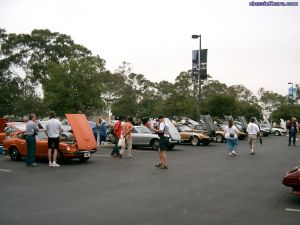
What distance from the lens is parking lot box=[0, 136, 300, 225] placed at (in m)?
6.88

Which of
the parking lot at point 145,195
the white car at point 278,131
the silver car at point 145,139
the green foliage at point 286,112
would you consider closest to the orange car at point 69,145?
the parking lot at point 145,195

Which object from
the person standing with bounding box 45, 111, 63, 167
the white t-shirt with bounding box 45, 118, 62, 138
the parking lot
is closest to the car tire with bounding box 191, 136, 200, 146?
the parking lot

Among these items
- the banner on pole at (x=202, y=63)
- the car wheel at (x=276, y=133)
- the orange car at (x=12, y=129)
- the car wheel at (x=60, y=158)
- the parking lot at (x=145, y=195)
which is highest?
the banner on pole at (x=202, y=63)

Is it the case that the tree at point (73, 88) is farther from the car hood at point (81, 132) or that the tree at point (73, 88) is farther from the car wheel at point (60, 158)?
the car wheel at point (60, 158)

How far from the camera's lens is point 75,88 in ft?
121

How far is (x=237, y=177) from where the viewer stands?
11.7 m

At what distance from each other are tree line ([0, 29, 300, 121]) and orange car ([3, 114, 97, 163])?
2025 cm

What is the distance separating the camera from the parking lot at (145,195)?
6875mm

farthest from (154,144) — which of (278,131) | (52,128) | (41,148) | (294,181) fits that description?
(278,131)

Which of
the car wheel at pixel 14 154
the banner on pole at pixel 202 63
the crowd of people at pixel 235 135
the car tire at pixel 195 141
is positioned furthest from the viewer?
the banner on pole at pixel 202 63

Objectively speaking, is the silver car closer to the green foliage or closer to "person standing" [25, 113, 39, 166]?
Answer: "person standing" [25, 113, 39, 166]

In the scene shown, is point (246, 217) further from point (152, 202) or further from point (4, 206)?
point (4, 206)

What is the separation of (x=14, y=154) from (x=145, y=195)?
29.3 feet

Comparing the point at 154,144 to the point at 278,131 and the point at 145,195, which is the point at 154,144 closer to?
the point at 145,195
